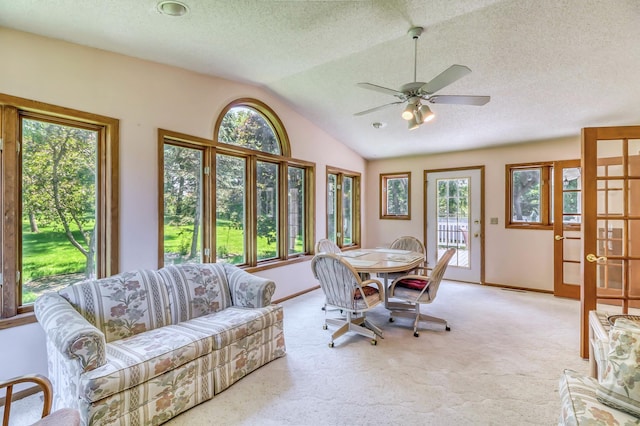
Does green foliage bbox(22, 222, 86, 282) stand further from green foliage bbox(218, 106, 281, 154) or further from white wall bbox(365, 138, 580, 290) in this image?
white wall bbox(365, 138, 580, 290)

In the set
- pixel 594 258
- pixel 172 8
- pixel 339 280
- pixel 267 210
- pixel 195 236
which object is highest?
pixel 172 8

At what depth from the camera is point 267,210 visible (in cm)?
428

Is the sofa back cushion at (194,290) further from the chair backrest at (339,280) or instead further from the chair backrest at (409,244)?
the chair backrest at (409,244)

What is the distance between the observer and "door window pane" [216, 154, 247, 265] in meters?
3.59

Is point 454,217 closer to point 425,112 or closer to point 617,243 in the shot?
point 617,243

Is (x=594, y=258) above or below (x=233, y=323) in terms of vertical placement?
above

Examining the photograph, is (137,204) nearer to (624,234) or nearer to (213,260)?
(213,260)

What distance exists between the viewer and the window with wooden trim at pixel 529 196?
15.2 feet

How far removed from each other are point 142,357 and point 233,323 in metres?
0.66

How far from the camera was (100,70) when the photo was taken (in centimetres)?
252

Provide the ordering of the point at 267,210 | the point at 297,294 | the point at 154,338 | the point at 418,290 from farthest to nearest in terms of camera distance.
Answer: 1. the point at 297,294
2. the point at 267,210
3. the point at 418,290
4. the point at 154,338

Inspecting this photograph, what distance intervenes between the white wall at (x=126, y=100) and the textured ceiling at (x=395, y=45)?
5.3 inches

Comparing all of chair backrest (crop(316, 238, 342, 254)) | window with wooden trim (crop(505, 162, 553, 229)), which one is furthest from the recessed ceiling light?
window with wooden trim (crop(505, 162, 553, 229))

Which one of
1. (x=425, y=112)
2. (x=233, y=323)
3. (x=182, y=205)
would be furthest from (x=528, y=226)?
(x=182, y=205)
